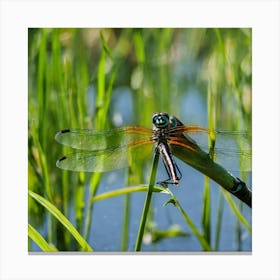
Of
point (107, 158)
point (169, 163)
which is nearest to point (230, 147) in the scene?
point (169, 163)

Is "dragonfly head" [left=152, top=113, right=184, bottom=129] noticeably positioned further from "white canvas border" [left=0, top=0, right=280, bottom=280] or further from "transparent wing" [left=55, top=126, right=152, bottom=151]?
"white canvas border" [left=0, top=0, right=280, bottom=280]

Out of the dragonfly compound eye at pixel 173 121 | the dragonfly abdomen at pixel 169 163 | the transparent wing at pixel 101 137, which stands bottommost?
the dragonfly abdomen at pixel 169 163

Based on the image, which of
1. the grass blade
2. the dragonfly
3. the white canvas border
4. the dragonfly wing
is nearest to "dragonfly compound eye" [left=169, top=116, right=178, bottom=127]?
the dragonfly
